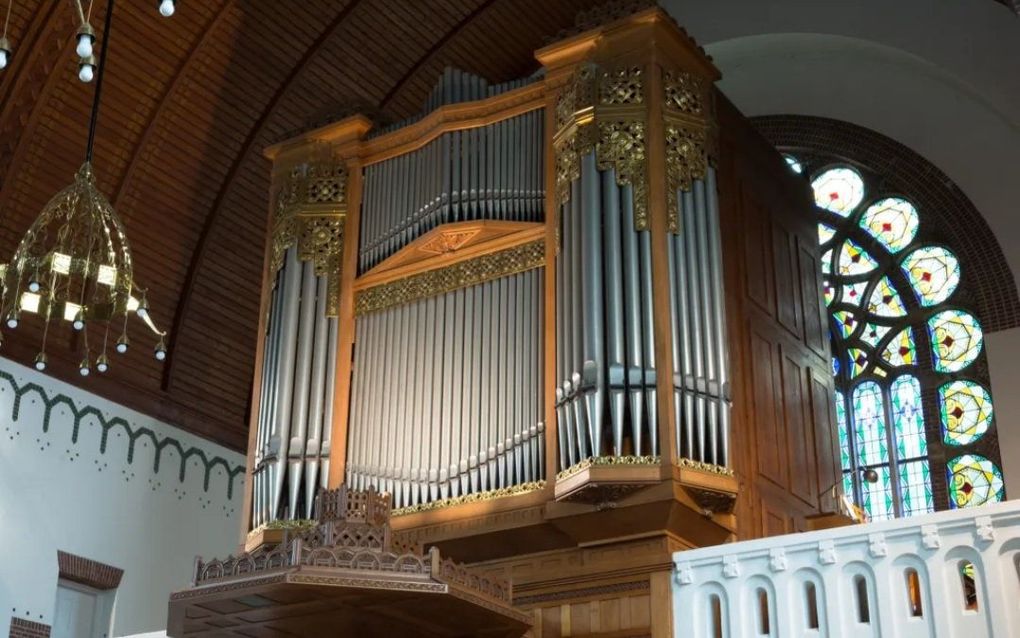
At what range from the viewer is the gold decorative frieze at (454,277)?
10617mm

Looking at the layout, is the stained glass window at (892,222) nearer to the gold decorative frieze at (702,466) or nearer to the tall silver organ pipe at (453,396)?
the tall silver organ pipe at (453,396)

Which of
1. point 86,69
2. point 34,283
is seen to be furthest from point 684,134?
point 86,69

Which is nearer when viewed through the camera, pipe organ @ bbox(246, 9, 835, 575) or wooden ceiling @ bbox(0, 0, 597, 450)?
pipe organ @ bbox(246, 9, 835, 575)

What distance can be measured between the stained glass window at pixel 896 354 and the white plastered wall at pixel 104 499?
6.39 m

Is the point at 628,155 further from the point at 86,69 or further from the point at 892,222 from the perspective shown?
the point at 892,222

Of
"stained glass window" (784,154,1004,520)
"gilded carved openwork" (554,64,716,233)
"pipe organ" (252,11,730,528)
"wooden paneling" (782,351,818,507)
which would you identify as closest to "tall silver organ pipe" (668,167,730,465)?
"pipe organ" (252,11,730,528)

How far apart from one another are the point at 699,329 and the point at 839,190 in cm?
591

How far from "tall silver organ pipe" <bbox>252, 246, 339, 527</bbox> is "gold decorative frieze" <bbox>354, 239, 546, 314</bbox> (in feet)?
1.40

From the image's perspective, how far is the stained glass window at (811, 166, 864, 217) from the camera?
14875mm

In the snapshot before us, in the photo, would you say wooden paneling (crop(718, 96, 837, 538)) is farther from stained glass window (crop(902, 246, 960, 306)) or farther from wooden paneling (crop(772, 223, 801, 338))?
stained glass window (crop(902, 246, 960, 306))

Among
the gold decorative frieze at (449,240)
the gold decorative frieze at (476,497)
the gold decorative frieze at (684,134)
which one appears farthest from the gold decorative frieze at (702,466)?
the gold decorative frieze at (449,240)

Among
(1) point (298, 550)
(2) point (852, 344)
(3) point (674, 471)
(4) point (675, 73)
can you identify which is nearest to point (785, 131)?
(2) point (852, 344)

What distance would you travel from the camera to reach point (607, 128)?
1036 centimetres

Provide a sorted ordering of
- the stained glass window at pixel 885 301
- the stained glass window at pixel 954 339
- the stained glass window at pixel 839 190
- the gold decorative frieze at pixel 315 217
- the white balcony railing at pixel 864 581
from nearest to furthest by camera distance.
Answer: the white balcony railing at pixel 864 581
the gold decorative frieze at pixel 315 217
the stained glass window at pixel 954 339
the stained glass window at pixel 885 301
the stained glass window at pixel 839 190
